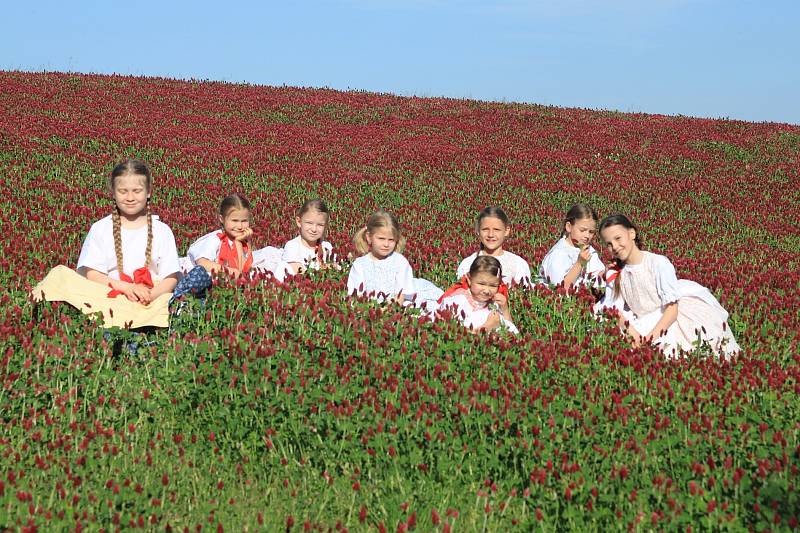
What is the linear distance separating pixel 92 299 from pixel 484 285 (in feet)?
11.0

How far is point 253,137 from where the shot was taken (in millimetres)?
20125

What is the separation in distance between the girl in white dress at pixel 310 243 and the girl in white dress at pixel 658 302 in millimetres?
2991

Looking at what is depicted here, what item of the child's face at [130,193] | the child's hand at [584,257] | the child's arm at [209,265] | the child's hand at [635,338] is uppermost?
the child's face at [130,193]

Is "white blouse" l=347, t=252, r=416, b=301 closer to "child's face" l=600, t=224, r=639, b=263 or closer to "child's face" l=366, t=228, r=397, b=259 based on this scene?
"child's face" l=366, t=228, r=397, b=259

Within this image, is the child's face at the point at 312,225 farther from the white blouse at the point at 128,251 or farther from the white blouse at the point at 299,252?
the white blouse at the point at 128,251

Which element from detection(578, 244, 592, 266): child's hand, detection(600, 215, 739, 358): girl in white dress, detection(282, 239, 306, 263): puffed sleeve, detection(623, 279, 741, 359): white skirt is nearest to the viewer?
detection(623, 279, 741, 359): white skirt

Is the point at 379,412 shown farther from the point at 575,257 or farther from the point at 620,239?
the point at 575,257

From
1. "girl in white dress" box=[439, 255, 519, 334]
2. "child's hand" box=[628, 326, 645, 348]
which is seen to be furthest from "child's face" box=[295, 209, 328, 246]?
"child's hand" box=[628, 326, 645, 348]

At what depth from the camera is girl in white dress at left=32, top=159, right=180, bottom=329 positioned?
6625mm

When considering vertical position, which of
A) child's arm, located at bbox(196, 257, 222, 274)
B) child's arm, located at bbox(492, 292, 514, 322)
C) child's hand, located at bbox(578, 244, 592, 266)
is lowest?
child's arm, located at bbox(492, 292, 514, 322)

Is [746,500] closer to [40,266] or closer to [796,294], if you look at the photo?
[796,294]

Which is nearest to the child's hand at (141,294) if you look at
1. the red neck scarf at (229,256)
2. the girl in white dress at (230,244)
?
the girl in white dress at (230,244)

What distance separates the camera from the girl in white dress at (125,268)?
21.7 ft

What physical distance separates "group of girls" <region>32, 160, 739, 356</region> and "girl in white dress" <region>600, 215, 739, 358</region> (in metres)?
0.01
